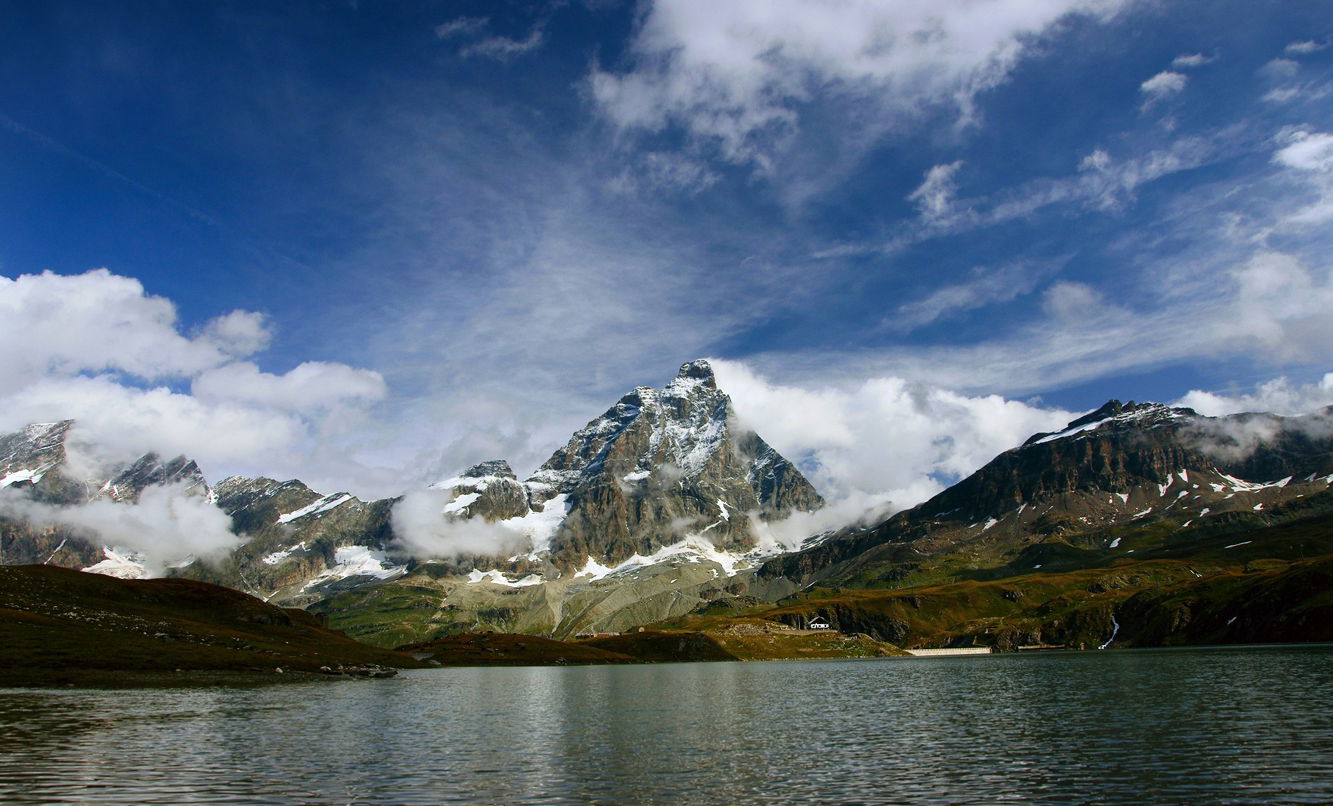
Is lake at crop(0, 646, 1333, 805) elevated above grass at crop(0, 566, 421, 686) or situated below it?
below

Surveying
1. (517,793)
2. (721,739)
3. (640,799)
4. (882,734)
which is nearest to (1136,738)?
(882,734)

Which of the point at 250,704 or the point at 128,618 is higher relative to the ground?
the point at 128,618

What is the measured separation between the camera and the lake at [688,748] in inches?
1713

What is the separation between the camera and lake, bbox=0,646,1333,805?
4350cm

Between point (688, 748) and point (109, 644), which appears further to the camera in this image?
point (109, 644)

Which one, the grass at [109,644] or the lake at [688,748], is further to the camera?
the grass at [109,644]

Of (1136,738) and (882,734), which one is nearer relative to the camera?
(1136,738)

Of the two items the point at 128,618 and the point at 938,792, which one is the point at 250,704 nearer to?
the point at 938,792

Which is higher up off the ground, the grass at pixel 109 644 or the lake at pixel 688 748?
the grass at pixel 109 644

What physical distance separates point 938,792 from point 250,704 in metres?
84.7

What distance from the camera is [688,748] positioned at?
209 feet

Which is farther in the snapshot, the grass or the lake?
the grass

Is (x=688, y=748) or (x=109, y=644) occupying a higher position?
(x=109, y=644)

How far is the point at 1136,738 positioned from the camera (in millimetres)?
59719
